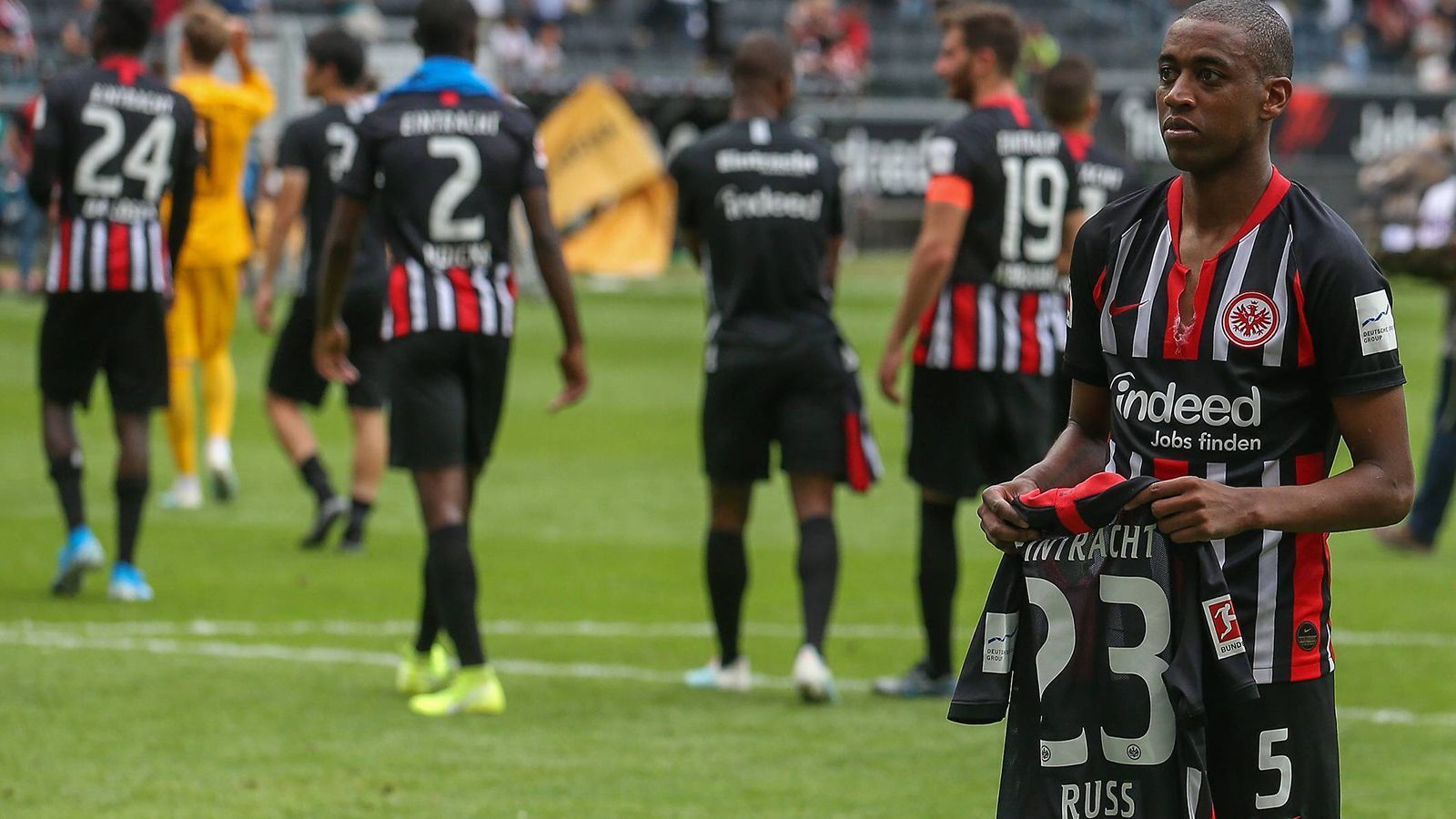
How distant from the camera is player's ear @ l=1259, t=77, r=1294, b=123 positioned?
3.28m

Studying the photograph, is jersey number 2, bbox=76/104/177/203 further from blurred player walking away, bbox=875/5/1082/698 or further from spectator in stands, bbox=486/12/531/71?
spectator in stands, bbox=486/12/531/71

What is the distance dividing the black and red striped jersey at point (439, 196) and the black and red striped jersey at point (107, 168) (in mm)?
2196

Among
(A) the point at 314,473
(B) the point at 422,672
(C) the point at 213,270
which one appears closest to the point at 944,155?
(B) the point at 422,672

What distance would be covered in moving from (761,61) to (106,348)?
3245 millimetres

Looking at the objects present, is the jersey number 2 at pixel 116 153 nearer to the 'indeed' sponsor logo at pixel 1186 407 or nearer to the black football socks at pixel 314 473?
the black football socks at pixel 314 473

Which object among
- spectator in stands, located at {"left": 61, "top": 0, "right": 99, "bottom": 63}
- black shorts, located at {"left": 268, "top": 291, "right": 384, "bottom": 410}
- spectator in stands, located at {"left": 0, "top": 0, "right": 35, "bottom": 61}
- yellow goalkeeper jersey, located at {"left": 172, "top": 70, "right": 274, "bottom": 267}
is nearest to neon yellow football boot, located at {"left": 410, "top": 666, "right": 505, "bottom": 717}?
black shorts, located at {"left": 268, "top": 291, "right": 384, "bottom": 410}

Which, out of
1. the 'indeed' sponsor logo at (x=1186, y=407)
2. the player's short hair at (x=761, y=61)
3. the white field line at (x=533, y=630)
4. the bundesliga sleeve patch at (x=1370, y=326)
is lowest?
the white field line at (x=533, y=630)

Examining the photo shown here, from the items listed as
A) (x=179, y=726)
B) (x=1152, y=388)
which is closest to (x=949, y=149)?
(x=179, y=726)

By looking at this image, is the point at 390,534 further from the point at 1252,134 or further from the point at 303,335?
the point at 1252,134

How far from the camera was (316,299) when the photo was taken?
1026cm

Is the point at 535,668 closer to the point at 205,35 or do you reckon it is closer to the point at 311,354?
the point at 311,354

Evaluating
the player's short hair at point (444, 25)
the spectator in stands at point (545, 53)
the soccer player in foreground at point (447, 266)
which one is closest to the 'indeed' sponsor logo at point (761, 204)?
the soccer player in foreground at point (447, 266)

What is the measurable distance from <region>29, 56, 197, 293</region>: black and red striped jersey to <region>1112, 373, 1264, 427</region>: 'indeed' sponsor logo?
6055mm

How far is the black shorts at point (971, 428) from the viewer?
285 inches
